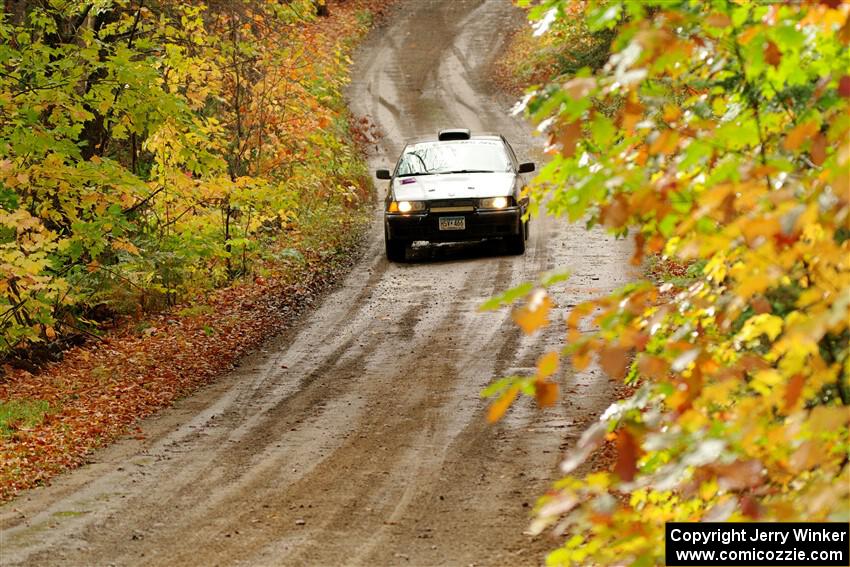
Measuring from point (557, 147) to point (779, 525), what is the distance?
1938 millimetres

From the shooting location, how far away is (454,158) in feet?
58.6

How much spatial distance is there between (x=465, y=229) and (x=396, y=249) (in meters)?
1.43

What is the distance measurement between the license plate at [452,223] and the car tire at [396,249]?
86 centimetres

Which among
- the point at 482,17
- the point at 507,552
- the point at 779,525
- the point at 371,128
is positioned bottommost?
the point at 507,552

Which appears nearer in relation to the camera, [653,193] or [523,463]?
[653,193]

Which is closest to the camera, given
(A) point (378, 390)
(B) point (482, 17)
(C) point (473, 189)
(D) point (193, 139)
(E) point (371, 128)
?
(A) point (378, 390)

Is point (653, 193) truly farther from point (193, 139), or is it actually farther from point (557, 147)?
point (193, 139)

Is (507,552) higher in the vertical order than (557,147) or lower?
lower

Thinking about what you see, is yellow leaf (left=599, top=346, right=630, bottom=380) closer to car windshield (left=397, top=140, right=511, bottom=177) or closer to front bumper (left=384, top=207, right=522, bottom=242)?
front bumper (left=384, top=207, right=522, bottom=242)

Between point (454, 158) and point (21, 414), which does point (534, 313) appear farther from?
point (454, 158)

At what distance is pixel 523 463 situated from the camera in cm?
840

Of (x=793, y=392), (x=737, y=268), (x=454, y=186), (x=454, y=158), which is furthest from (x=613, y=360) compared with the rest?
(x=454, y=158)

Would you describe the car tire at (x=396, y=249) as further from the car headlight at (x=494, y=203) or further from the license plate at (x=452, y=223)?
the car headlight at (x=494, y=203)

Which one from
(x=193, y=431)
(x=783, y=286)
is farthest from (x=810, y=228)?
(x=193, y=431)
